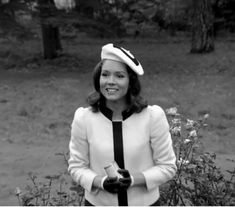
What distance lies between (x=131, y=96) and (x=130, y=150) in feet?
0.86

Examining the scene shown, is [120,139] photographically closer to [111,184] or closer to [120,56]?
[111,184]

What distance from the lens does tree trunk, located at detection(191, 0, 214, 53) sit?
16.3 meters

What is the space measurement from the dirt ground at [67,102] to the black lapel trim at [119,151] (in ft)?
6.34

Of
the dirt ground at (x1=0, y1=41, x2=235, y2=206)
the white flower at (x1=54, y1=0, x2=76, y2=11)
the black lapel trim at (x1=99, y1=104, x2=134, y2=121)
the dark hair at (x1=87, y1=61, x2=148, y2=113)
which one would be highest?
the dark hair at (x1=87, y1=61, x2=148, y2=113)

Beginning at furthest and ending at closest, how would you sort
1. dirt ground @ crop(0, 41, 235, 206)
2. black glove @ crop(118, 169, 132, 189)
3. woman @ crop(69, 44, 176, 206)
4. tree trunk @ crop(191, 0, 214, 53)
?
tree trunk @ crop(191, 0, 214, 53), dirt ground @ crop(0, 41, 235, 206), woman @ crop(69, 44, 176, 206), black glove @ crop(118, 169, 132, 189)

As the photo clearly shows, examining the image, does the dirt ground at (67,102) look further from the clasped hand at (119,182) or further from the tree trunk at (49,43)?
the clasped hand at (119,182)

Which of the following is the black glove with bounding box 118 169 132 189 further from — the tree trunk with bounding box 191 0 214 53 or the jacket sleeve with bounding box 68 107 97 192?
the tree trunk with bounding box 191 0 214 53

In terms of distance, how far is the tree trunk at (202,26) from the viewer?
16281 mm

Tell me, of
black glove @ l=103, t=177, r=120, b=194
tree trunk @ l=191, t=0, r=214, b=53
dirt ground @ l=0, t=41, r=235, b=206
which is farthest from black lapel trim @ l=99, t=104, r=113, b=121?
tree trunk @ l=191, t=0, r=214, b=53

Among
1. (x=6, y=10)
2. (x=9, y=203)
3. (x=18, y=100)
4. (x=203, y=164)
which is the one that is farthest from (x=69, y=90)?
(x=203, y=164)

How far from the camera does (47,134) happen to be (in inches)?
311

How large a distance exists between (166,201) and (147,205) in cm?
126

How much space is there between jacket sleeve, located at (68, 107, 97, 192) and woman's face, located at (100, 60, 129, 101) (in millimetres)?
139

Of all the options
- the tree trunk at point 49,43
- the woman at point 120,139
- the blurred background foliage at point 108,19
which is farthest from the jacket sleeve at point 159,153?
the tree trunk at point 49,43
